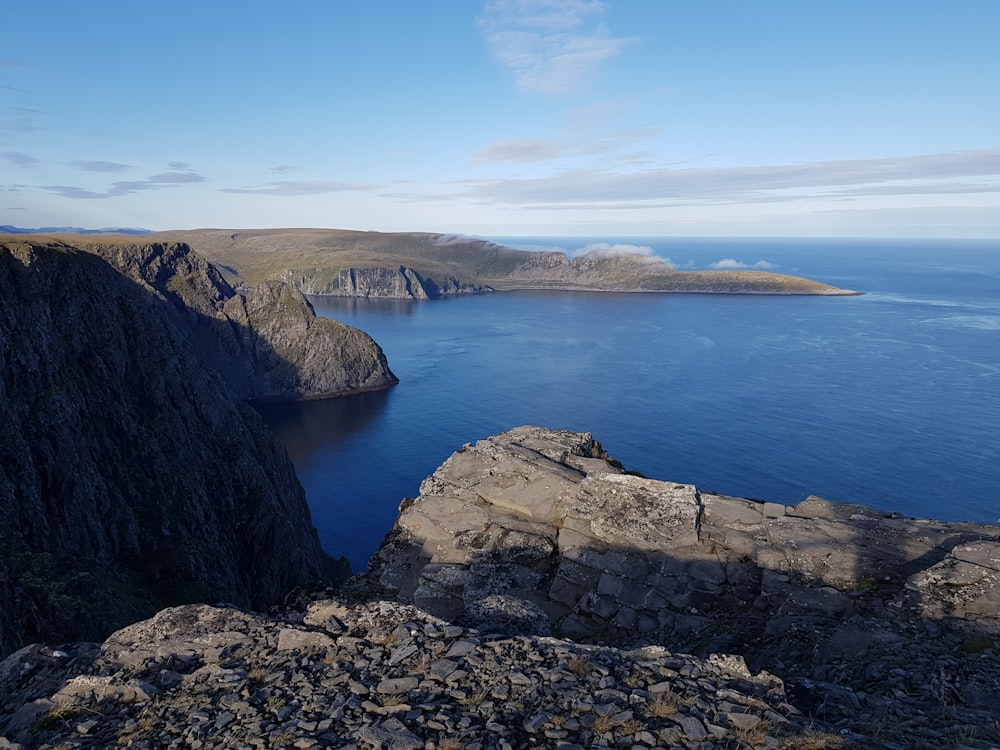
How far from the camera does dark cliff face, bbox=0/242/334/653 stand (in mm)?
41062

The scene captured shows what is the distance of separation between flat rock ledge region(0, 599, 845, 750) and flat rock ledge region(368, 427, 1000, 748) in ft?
10.5

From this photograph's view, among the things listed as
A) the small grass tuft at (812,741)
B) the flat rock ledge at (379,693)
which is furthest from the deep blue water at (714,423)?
the small grass tuft at (812,741)

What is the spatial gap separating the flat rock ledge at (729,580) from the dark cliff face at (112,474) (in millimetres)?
27362

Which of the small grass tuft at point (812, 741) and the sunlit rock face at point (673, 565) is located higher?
the small grass tuft at point (812, 741)

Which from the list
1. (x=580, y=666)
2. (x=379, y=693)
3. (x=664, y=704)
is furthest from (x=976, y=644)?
(x=379, y=693)

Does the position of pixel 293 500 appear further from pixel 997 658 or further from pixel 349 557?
pixel 997 658

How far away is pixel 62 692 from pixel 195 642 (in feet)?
9.74

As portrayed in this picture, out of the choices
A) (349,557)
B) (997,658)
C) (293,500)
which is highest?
(997,658)

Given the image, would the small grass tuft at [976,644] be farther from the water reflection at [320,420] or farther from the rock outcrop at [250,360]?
the rock outcrop at [250,360]

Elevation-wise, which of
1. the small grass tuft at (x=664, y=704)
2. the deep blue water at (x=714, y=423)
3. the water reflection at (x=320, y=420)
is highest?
the small grass tuft at (x=664, y=704)

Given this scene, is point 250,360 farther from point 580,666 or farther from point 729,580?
point 580,666

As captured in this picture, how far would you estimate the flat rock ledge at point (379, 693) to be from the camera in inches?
432

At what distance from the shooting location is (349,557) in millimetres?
93750

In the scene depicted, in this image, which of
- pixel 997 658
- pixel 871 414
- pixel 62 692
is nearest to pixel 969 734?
pixel 997 658
